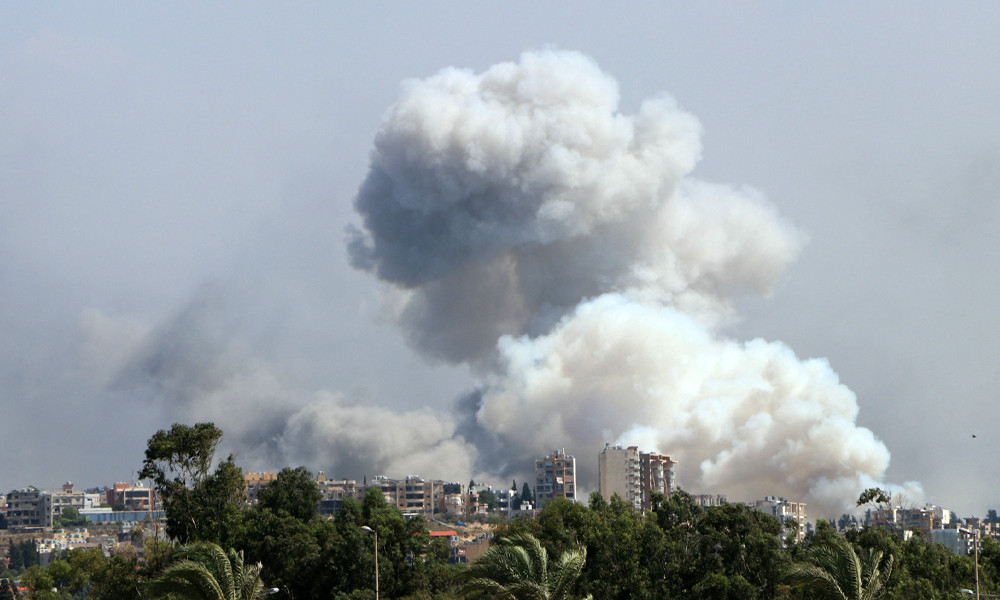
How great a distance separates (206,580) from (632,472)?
3344 inches

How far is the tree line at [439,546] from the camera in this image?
40562 mm

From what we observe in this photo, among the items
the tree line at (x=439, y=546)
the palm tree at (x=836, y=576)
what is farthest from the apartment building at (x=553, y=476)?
the palm tree at (x=836, y=576)

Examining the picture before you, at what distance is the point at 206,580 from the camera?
26.2 meters

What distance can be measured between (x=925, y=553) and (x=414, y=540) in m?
18.4

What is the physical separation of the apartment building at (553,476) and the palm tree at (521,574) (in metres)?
103

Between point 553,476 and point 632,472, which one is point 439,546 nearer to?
point 632,472

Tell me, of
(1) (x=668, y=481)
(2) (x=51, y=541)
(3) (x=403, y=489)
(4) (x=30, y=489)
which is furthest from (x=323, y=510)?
(4) (x=30, y=489)

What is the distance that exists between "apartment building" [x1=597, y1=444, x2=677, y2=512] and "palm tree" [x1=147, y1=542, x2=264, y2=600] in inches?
3197

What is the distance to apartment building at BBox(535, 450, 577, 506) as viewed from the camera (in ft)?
427

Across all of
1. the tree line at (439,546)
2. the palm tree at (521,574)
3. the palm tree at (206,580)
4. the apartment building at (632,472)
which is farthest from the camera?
the apartment building at (632,472)

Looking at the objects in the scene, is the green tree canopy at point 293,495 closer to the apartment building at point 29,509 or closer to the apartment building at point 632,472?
the apartment building at point 632,472

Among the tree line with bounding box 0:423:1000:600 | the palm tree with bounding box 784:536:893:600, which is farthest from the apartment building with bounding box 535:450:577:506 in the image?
the palm tree with bounding box 784:536:893:600

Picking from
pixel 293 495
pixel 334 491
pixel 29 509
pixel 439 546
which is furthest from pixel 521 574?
pixel 29 509

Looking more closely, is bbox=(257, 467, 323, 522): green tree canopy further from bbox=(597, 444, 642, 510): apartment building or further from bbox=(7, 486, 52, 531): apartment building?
bbox=(7, 486, 52, 531): apartment building
